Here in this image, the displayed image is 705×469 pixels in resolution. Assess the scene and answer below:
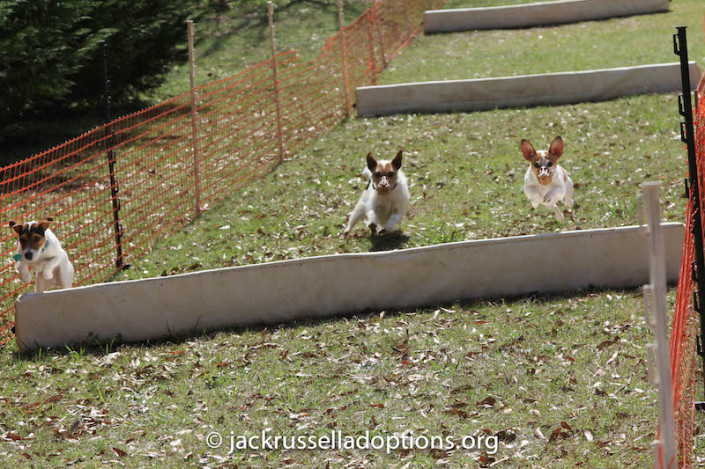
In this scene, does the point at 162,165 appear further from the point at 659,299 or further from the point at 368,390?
the point at 659,299

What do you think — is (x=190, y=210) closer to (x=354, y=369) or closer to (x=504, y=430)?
(x=354, y=369)

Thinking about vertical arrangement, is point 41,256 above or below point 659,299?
above

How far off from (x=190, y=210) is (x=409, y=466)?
281 inches

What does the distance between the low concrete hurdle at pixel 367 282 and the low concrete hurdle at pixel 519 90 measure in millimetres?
7636

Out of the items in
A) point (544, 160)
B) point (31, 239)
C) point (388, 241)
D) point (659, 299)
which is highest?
point (544, 160)

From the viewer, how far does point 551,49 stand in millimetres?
20609

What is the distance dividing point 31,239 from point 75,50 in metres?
8.61

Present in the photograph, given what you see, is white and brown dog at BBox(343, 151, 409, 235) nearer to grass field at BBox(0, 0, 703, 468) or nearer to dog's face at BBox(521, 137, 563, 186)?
grass field at BBox(0, 0, 703, 468)

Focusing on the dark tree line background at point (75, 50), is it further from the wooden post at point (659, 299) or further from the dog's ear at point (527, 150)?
the wooden post at point (659, 299)

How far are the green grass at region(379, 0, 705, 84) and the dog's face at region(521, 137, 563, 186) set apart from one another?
909 centimetres

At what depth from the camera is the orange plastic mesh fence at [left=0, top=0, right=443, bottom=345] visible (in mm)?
11047

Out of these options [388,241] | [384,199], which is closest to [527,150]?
[384,199]

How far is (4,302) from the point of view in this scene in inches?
395

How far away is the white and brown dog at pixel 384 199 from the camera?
10164mm
